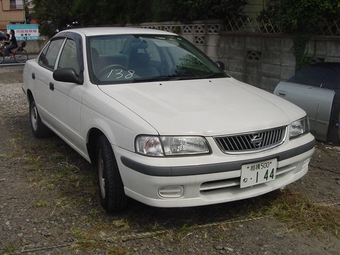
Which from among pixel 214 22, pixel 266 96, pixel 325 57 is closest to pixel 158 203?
pixel 266 96

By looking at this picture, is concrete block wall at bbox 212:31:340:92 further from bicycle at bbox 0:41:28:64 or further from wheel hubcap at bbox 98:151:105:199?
bicycle at bbox 0:41:28:64

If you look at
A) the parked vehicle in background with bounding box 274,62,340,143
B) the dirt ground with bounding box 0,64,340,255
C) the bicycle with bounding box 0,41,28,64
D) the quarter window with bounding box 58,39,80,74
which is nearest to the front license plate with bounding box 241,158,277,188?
the dirt ground with bounding box 0,64,340,255

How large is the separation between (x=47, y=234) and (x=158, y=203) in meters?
0.93

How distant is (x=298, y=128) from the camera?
11.8ft

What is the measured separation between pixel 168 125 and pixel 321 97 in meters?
3.01

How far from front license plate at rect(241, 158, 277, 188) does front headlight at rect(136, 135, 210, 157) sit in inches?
14.0

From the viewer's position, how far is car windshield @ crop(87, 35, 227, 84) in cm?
408

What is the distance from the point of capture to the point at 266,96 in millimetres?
3967

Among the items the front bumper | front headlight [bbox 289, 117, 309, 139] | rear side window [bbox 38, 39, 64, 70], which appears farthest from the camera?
rear side window [bbox 38, 39, 64, 70]

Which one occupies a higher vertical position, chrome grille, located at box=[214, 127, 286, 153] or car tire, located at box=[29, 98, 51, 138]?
chrome grille, located at box=[214, 127, 286, 153]

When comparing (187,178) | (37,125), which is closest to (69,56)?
(37,125)

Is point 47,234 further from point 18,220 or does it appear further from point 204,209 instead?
point 204,209

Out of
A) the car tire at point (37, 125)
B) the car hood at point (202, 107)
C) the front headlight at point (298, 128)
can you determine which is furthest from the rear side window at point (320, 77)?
the car tire at point (37, 125)

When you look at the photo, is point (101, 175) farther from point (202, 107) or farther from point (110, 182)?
point (202, 107)
